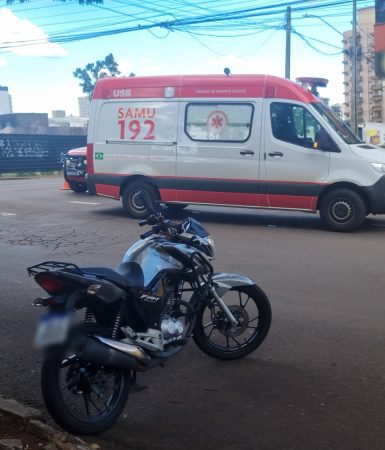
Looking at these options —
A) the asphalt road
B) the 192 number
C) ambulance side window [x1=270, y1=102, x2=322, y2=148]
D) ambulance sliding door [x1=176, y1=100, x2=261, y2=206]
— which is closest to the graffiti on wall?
the 192 number

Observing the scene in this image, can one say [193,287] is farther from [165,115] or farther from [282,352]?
[165,115]

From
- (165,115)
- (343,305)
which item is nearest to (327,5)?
(165,115)

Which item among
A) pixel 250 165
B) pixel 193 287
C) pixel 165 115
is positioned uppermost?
pixel 165 115

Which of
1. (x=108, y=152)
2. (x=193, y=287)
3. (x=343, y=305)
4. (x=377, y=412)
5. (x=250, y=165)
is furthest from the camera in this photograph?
(x=108, y=152)

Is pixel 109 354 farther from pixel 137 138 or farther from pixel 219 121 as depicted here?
pixel 137 138

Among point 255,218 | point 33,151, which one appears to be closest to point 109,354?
point 255,218

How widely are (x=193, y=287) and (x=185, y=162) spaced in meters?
7.11

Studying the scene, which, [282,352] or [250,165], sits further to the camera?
[250,165]

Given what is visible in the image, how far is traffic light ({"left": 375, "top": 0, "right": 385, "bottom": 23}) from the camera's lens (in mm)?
28198

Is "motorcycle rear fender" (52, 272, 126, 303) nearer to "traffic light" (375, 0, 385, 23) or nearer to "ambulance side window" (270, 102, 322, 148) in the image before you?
"ambulance side window" (270, 102, 322, 148)

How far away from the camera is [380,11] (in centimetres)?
2866

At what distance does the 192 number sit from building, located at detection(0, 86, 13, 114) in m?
50.9

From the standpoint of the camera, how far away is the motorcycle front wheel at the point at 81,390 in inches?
129

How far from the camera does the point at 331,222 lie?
1024 centimetres
